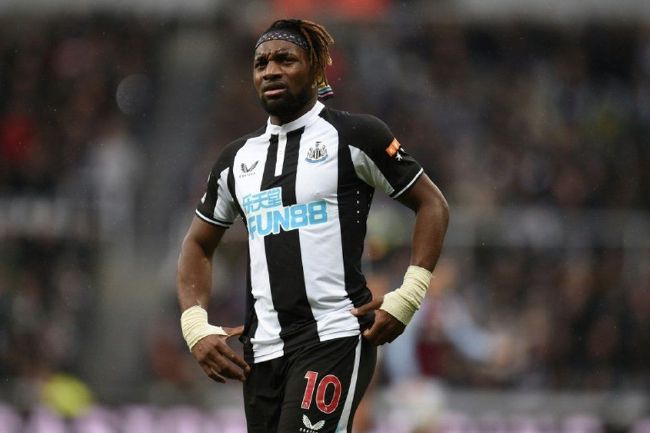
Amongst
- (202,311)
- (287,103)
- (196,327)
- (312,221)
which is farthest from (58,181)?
(312,221)

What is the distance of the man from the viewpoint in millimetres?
5559

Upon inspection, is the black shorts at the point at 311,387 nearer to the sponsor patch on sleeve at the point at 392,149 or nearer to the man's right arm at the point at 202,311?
the man's right arm at the point at 202,311

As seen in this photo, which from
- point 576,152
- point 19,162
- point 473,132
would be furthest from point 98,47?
point 576,152

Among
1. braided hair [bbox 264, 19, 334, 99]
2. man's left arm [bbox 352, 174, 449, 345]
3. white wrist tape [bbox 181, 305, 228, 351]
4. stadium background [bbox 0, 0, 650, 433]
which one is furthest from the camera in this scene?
stadium background [bbox 0, 0, 650, 433]

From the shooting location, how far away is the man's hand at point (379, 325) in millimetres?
5559

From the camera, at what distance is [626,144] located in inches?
647

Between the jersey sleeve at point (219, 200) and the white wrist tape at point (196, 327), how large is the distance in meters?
0.45

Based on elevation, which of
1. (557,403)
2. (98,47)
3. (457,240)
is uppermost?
(98,47)

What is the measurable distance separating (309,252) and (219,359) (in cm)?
61

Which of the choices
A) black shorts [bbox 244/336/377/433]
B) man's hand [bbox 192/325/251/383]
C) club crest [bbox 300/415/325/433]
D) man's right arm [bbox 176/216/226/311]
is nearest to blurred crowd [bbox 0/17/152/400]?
man's right arm [bbox 176/216/226/311]

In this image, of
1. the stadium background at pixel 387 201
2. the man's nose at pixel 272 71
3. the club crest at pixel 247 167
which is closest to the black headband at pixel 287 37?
the man's nose at pixel 272 71

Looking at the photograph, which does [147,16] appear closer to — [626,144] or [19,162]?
[19,162]

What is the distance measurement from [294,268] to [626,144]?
1156 cm

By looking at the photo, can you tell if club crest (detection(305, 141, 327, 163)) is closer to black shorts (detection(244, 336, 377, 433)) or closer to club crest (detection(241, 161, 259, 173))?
club crest (detection(241, 161, 259, 173))
